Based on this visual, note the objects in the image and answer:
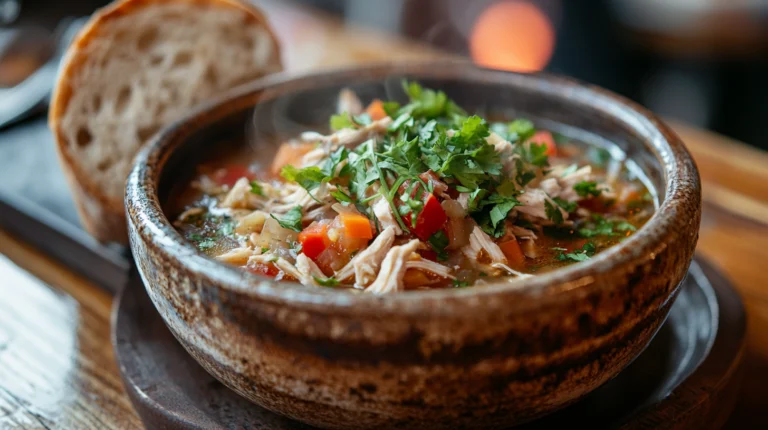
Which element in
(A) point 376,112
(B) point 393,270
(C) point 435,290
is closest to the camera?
(C) point 435,290

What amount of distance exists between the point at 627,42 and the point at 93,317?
544 centimetres

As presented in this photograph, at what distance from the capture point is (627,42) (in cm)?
651

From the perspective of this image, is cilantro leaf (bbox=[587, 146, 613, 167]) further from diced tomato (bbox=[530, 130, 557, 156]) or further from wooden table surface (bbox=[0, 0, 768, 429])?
wooden table surface (bbox=[0, 0, 768, 429])

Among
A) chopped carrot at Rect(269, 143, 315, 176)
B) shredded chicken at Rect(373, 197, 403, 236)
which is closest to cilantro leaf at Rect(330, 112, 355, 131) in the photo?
chopped carrot at Rect(269, 143, 315, 176)

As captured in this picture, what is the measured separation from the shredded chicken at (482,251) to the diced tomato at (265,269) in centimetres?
49

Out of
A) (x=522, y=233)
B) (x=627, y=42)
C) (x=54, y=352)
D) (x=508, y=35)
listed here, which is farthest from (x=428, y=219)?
(x=508, y=35)

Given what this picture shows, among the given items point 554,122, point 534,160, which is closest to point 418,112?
point 534,160

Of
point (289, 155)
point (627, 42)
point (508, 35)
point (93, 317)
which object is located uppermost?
point (289, 155)

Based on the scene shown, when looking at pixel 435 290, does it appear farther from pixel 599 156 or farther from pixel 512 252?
pixel 599 156

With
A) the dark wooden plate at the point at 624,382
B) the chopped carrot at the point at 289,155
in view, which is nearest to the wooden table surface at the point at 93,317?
the dark wooden plate at the point at 624,382

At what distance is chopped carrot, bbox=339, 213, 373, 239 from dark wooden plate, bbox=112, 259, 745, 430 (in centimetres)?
51

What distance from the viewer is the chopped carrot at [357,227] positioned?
1.87 meters

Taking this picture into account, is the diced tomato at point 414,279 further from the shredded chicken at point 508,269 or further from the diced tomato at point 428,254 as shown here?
the shredded chicken at point 508,269

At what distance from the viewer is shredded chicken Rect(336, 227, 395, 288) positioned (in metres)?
1.76
